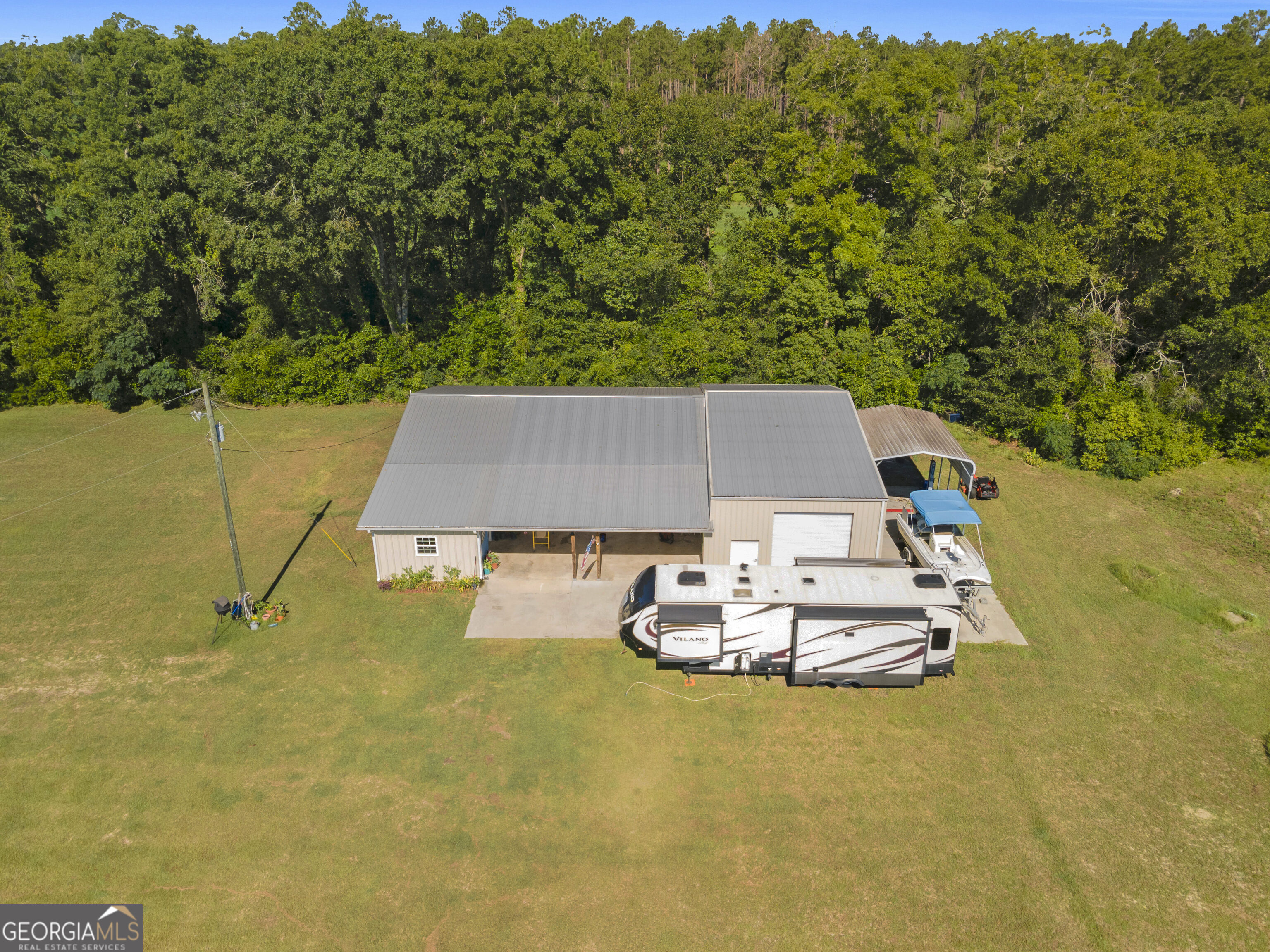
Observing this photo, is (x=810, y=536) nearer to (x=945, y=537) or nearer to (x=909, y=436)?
(x=945, y=537)

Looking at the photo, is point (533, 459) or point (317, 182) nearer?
point (533, 459)

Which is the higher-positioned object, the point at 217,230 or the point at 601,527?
the point at 217,230

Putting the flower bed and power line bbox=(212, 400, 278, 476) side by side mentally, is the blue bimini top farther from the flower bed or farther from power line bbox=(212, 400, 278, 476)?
power line bbox=(212, 400, 278, 476)

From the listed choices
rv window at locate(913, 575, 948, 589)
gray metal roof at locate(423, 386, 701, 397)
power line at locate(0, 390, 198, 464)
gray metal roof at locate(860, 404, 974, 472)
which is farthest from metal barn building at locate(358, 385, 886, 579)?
power line at locate(0, 390, 198, 464)

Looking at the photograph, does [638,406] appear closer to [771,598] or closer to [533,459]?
[533,459]

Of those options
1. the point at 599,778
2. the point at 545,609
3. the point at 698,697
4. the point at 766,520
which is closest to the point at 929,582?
the point at 766,520

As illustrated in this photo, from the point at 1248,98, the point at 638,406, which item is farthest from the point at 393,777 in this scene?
the point at 1248,98

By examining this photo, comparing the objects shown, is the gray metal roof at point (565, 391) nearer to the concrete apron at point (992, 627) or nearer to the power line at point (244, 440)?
the power line at point (244, 440)
